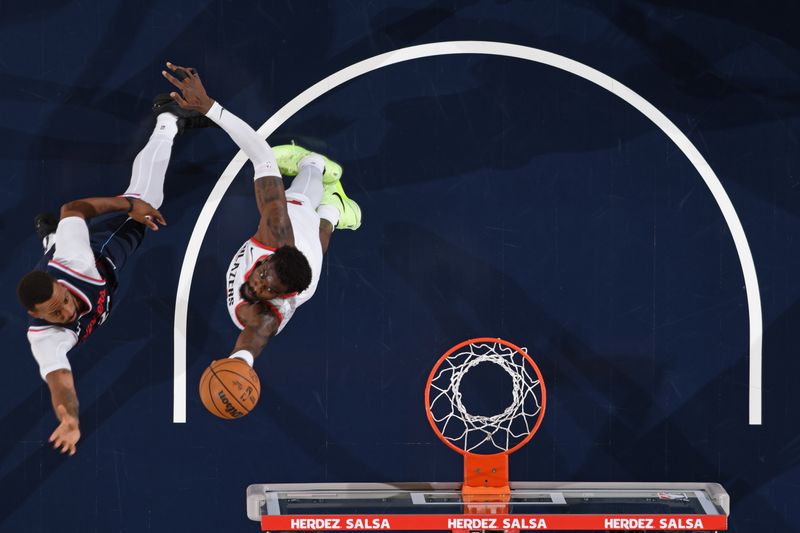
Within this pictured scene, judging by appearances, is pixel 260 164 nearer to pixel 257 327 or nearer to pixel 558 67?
pixel 257 327

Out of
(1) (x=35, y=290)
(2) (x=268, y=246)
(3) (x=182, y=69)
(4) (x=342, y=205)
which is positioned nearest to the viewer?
(1) (x=35, y=290)

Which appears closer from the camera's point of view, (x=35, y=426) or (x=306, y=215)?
(x=306, y=215)

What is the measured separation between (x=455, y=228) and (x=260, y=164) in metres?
2.33

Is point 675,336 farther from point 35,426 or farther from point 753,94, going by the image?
point 35,426

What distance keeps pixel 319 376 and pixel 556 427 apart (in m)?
2.50

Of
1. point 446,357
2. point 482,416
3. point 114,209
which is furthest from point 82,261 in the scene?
point 482,416

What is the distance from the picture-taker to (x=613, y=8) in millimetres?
11164

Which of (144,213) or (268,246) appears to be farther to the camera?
(144,213)

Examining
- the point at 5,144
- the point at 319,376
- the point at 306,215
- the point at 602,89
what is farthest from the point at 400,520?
the point at 5,144

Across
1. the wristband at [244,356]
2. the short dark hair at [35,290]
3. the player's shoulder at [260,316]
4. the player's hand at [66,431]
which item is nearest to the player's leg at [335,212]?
the player's shoulder at [260,316]

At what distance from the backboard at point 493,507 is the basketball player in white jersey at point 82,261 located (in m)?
2.07

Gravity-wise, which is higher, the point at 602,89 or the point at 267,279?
the point at 602,89

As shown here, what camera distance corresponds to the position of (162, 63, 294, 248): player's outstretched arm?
9.48m

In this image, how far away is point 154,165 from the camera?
412 inches
